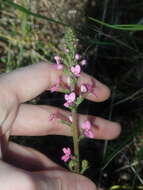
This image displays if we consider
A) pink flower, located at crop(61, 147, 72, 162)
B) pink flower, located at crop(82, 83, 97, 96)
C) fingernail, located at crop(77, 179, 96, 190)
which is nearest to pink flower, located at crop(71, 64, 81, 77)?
pink flower, located at crop(82, 83, 97, 96)

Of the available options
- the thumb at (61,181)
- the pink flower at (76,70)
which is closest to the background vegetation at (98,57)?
the thumb at (61,181)

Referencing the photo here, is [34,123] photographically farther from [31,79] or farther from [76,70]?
[76,70]

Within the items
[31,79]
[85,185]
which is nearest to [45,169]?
[85,185]

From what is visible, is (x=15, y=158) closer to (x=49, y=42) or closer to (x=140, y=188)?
(x=140, y=188)

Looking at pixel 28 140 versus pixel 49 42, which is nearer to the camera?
pixel 28 140

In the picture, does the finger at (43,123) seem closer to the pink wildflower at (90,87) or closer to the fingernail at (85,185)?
the pink wildflower at (90,87)

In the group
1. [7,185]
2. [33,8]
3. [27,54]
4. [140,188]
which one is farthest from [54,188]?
[33,8]

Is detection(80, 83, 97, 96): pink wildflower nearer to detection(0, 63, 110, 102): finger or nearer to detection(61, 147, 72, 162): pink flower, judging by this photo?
detection(0, 63, 110, 102): finger
